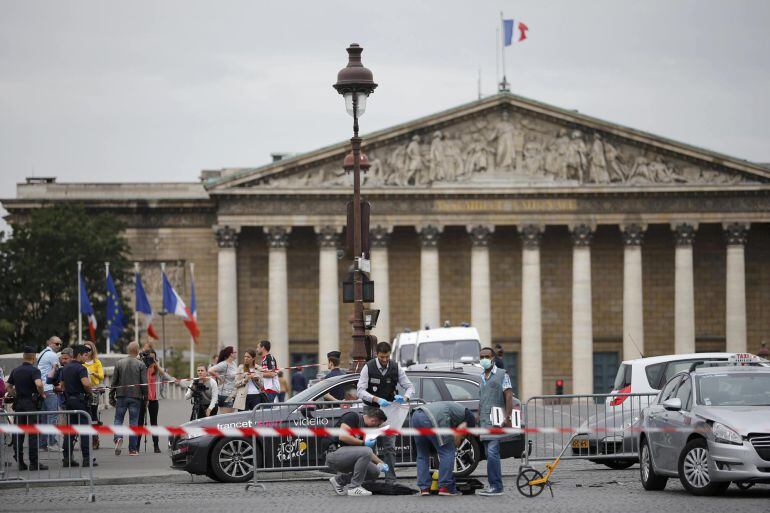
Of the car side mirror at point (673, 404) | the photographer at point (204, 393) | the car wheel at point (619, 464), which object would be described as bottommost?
the car wheel at point (619, 464)

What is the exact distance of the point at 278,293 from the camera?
7119 cm

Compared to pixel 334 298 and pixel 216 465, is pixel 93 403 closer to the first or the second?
pixel 216 465

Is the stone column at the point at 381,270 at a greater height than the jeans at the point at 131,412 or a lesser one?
greater

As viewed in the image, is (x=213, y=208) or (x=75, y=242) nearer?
(x=75, y=242)

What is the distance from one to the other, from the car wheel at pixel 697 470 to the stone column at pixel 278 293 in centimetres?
4933

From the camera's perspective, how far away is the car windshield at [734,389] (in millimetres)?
22578

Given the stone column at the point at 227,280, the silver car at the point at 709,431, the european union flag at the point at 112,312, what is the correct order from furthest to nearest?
the stone column at the point at 227,280
the european union flag at the point at 112,312
the silver car at the point at 709,431

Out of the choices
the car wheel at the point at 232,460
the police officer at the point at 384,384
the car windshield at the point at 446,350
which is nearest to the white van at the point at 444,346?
the car windshield at the point at 446,350

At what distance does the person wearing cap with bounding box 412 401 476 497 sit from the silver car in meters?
2.84

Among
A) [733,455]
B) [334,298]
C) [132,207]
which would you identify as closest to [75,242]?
[132,207]

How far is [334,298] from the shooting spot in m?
71.2

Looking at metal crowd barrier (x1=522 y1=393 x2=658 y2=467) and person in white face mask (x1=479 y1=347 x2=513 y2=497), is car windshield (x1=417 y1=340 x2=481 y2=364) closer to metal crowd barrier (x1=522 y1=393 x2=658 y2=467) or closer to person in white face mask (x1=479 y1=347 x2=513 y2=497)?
metal crowd barrier (x1=522 y1=393 x2=658 y2=467)

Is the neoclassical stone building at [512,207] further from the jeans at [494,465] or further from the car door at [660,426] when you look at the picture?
the jeans at [494,465]

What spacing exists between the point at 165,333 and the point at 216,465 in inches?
1967
